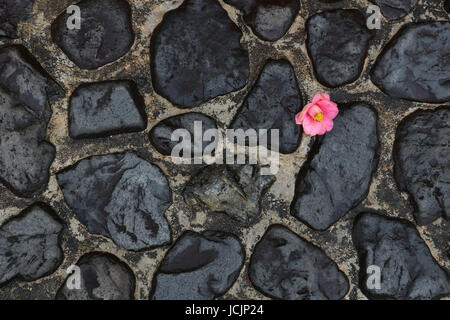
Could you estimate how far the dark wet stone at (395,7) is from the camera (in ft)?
4.66

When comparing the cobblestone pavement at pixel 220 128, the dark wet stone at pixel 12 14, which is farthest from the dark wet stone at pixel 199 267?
the dark wet stone at pixel 12 14

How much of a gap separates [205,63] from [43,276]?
0.77 metres

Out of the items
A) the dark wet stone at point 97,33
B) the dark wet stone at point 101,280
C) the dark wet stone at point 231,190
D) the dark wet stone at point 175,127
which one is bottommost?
the dark wet stone at point 101,280

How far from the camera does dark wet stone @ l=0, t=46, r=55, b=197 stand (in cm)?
139

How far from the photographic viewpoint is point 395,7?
1421 mm

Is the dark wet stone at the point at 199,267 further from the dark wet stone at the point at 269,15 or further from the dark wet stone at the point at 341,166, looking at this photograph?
→ the dark wet stone at the point at 269,15

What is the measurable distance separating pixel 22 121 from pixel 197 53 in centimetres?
53

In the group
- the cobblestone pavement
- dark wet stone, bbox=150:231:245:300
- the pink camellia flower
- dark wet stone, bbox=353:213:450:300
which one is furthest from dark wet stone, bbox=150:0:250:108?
dark wet stone, bbox=353:213:450:300

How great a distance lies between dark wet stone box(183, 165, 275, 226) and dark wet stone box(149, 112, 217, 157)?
0.09 metres

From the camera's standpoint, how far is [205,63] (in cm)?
141

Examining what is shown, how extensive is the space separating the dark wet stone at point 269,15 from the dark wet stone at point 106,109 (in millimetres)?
385

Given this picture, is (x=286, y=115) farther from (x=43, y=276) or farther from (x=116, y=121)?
(x=43, y=276)

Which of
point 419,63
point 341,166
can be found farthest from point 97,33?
point 419,63
